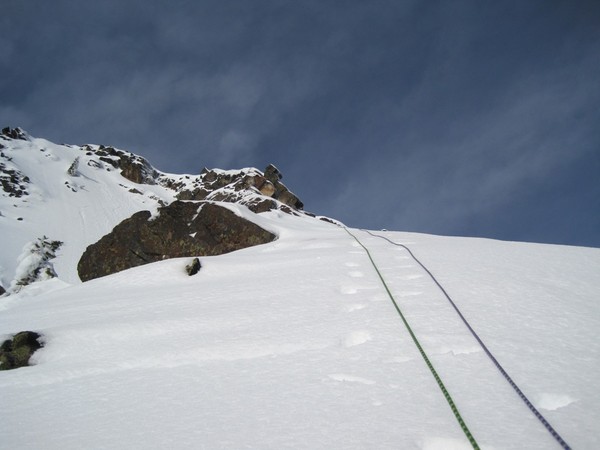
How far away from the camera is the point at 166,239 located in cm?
1290

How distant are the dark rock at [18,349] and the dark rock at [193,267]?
10.1 feet

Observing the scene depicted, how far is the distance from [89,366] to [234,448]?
229cm

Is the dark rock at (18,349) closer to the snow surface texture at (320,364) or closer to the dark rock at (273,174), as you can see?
the snow surface texture at (320,364)

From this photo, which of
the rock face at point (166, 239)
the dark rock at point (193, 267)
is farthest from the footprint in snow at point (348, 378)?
the rock face at point (166, 239)

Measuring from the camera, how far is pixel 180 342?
12.3 ft

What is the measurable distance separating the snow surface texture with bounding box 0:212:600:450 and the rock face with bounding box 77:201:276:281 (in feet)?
22.6

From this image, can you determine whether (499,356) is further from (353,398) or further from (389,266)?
(389,266)

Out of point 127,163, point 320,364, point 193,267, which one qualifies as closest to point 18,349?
point 193,267

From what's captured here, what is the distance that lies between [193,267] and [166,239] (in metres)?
6.35

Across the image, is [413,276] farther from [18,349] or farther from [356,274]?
[18,349]

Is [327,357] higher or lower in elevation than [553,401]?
higher

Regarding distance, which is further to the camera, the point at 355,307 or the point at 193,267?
the point at 193,267

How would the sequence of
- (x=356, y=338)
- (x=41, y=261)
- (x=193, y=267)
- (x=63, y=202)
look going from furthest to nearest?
(x=63, y=202) → (x=41, y=261) → (x=193, y=267) → (x=356, y=338)

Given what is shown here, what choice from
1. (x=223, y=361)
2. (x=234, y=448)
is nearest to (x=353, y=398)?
(x=234, y=448)
